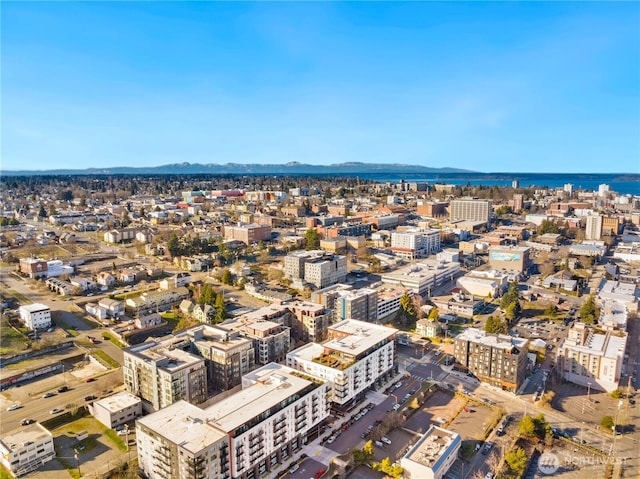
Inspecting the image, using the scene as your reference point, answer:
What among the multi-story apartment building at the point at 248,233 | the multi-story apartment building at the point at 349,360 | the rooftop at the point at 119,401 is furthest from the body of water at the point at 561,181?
the rooftop at the point at 119,401

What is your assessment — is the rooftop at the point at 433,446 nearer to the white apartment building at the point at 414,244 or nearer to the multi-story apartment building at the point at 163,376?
the multi-story apartment building at the point at 163,376

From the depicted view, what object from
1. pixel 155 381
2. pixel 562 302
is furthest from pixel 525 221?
pixel 155 381

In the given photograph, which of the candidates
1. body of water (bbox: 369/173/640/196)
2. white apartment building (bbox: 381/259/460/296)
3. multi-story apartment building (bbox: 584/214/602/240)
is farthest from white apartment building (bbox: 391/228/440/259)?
body of water (bbox: 369/173/640/196)

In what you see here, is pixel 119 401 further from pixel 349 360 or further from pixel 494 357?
pixel 494 357

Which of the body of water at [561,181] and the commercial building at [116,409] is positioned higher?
the body of water at [561,181]

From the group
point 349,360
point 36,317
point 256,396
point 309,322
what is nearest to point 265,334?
point 309,322

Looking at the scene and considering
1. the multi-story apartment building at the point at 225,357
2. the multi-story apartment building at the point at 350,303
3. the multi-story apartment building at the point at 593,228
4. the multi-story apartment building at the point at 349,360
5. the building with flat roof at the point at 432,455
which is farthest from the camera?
the multi-story apartment building at the point at 593,228
